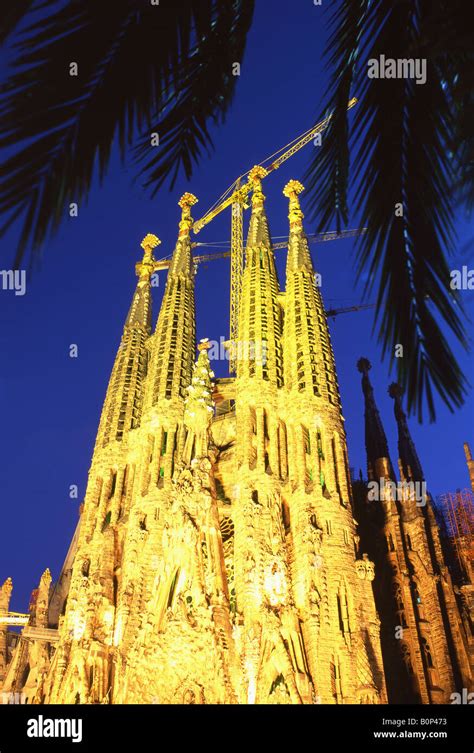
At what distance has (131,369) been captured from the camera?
39250 mm

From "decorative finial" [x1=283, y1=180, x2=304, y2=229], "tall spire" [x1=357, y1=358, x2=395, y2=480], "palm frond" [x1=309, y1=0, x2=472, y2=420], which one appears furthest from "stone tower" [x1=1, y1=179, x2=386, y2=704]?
"palm frond" [x1=309, y1=0, x2=472, y2=420]

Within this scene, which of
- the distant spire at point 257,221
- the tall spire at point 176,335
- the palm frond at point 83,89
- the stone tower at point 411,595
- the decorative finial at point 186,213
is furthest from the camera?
the decorative finial at point 186,213

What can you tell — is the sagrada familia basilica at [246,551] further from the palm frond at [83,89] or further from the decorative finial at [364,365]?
the palm frond at [83,89]

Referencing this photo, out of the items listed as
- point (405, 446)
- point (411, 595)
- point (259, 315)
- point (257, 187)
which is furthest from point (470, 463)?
point (257, 187)

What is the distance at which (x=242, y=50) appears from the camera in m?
4.55

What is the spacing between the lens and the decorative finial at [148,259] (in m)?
44.3

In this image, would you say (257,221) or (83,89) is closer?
(83,89)

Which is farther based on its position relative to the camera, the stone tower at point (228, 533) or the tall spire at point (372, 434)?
the tall spire at point (372, 434)

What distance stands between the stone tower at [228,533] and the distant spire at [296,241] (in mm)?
142

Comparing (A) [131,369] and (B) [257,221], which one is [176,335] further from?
(B) [257,221]

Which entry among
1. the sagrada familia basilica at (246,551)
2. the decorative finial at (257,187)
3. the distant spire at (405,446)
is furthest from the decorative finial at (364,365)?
the decorative finial at (257,187)

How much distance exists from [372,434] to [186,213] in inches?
740

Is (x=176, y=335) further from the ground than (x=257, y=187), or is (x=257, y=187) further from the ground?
(x=257, y=187)

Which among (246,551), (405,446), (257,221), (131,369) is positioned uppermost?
(257,221)
